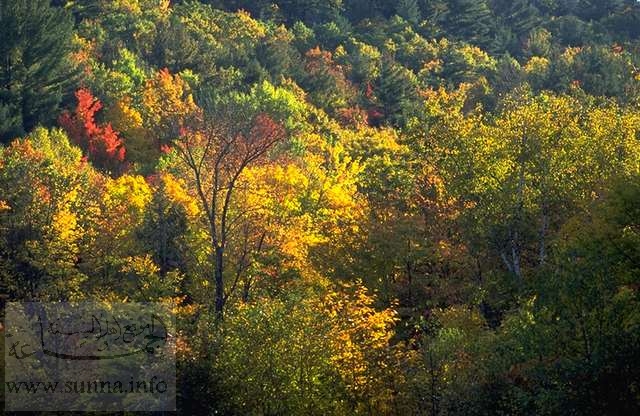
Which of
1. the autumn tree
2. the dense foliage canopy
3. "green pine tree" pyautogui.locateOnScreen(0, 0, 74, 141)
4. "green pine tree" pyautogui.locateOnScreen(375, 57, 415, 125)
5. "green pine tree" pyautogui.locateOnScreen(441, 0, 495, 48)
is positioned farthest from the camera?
"green pine tree" pyautogui.locateOnScreen(441, 0, 495, 48)

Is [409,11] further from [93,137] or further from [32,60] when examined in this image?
[93,137]

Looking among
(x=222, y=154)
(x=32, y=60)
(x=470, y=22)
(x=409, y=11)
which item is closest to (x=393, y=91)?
(x=32, y=60)

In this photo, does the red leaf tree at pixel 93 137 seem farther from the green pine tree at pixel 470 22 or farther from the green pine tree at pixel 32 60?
the green pine tree at pixel 470 22

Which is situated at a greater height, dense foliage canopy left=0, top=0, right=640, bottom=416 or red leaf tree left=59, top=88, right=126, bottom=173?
red leaf tree left=59, top=88, right=126, bottom=173

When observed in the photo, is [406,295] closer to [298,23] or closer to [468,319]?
[468,319]

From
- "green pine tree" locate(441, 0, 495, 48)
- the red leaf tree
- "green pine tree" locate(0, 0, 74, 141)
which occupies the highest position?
"green pine tree" locate(441, 0, 495, 48)

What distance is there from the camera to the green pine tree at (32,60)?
74500 mm

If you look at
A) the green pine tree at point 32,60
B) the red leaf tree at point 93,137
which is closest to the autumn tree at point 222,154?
the red leaf tree at point 93,137

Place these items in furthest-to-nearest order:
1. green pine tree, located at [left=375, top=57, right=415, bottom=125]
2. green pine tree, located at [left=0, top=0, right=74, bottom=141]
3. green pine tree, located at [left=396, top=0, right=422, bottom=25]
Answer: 1. green pine tree, located at [left=396, top=0, right=422, bottom=25]
2. green pine tree, located at [left=375, top=57, right=415, bottom=125]
3. green pine tree, located at [left=0, top=0, right=74, bottom=141]

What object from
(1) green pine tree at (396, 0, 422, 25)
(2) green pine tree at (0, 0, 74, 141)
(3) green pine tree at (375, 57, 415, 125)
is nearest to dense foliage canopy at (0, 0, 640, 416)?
(2) green pine tree at (0, 0, 74, 141)

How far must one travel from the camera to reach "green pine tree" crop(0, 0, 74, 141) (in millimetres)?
74500

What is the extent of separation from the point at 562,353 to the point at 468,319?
409 inches

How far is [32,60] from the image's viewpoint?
77.8 m

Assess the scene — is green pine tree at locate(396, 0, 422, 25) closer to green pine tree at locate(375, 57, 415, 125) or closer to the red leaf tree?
green pine tree at locate(375, 57, 415, 125)
